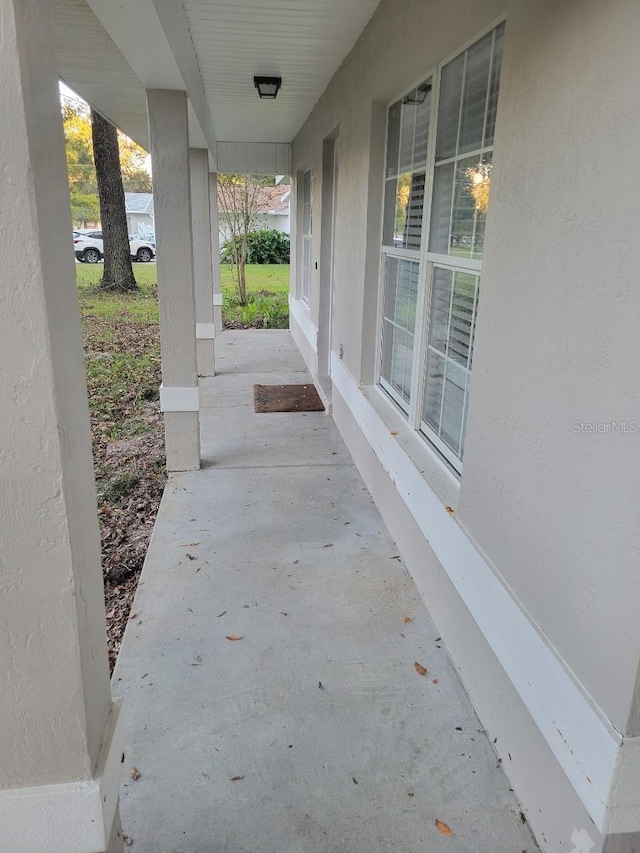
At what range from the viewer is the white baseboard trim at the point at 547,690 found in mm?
1480

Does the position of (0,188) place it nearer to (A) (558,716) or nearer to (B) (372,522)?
(A) (558,716)

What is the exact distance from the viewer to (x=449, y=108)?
285cm

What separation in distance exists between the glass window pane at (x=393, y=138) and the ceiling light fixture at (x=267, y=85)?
5.98 feet

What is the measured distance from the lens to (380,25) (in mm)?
3637

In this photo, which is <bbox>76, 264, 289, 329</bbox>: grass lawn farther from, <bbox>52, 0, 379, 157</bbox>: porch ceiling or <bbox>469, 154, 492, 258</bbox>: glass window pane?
<bbox>469, 154, 492, 258</bbox>: glass window pane

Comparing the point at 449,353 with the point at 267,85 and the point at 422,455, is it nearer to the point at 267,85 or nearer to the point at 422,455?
the point at 422,455

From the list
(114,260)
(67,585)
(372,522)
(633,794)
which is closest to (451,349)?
(372,522)

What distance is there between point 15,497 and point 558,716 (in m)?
1.51

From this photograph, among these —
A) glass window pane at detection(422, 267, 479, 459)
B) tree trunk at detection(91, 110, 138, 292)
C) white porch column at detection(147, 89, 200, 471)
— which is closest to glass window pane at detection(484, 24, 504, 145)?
glass window pane at detection(422, 267, 479, 459)

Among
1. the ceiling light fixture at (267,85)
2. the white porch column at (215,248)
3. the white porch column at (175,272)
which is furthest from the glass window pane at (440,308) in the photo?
the white porch column at (215,248)

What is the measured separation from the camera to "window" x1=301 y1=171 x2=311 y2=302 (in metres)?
8.21

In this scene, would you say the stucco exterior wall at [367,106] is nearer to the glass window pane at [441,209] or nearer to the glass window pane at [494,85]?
the glass window pane at [494,85]

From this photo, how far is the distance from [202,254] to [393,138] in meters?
3.43

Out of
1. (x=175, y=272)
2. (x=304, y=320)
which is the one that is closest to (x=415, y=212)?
(x=175, y=272)
